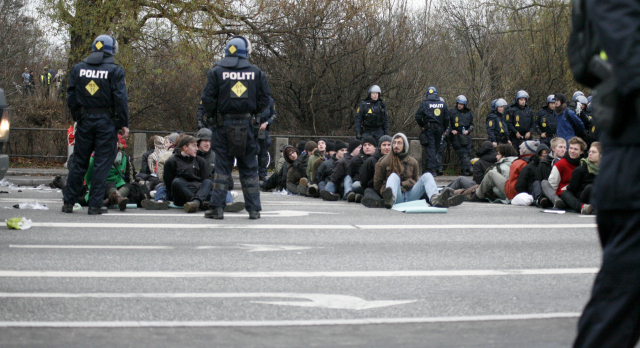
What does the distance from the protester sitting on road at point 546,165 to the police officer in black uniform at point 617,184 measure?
980 centimetres

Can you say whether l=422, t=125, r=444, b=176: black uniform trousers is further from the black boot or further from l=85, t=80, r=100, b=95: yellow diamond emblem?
l=85, t=80, r=100, b=95: yellow diamond emblem

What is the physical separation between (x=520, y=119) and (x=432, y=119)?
2.33m

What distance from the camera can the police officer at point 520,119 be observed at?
65.8ft

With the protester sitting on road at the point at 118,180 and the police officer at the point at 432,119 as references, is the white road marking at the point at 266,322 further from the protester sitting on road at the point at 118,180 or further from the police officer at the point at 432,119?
the police officer at the point at 432,119

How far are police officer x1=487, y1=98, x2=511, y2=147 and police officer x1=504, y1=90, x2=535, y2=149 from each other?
6.6 inches

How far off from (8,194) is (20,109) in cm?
1351

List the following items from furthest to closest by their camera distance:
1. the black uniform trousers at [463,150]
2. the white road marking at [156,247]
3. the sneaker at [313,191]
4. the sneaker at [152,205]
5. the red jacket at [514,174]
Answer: the black uniform trousers at [463,150]
the sneaker at [313,191]
the red jacket at [514,174]
the sneaker at [152,205]
the white road marking at [156,247]

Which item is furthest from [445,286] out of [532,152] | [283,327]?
[532,152]

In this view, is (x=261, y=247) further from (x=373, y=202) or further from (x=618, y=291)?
(x=618, y=291)

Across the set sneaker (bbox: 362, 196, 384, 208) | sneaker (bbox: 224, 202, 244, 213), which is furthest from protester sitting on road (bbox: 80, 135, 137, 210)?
sneaker (bbox: 362, 196, 384, 208)

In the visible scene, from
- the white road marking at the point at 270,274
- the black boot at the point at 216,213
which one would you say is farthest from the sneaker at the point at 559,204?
the white road marking at the point at 270,274

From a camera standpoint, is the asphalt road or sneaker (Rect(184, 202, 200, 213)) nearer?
the asphalt road

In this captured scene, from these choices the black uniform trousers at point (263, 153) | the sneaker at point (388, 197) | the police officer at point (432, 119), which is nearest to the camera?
the sneaker at point (388, 197)

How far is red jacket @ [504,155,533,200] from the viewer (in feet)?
42.4
